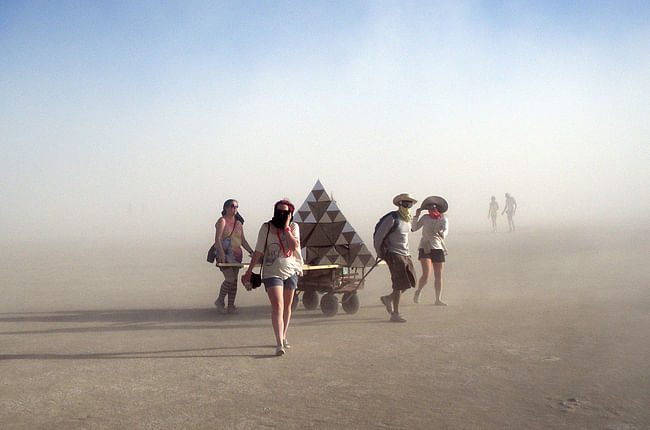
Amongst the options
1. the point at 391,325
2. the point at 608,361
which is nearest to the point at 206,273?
the point at 391,325

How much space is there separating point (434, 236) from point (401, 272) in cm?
204

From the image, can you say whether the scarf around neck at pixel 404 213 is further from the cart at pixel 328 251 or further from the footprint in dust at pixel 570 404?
the footprint in dust at pixel 570 404

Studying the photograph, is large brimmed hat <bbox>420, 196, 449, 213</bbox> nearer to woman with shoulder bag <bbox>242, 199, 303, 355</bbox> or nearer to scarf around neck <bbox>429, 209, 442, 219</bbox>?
scarf around neck <bbox>429, 209, 442, 219</bbox>

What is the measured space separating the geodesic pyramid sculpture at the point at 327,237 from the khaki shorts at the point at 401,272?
3.36 feet

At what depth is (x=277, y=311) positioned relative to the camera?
7.05m

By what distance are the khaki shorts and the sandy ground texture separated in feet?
1.86

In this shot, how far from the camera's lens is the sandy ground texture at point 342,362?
484cm

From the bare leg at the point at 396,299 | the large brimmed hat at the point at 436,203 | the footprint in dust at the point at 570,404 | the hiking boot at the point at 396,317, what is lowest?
the footprint in dust at the point at 570,404

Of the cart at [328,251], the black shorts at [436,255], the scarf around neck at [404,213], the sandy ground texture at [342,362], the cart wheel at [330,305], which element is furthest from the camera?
the black shorts at [436,255]

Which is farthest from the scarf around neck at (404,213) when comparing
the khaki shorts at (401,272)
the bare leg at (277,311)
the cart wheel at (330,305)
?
the bare leg at (277,311)

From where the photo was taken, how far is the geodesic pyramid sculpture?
1038 centimetres

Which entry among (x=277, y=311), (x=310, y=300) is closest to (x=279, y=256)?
(x=277, y=311)

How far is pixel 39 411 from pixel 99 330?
4077 mm

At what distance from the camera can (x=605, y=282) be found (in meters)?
12.7
